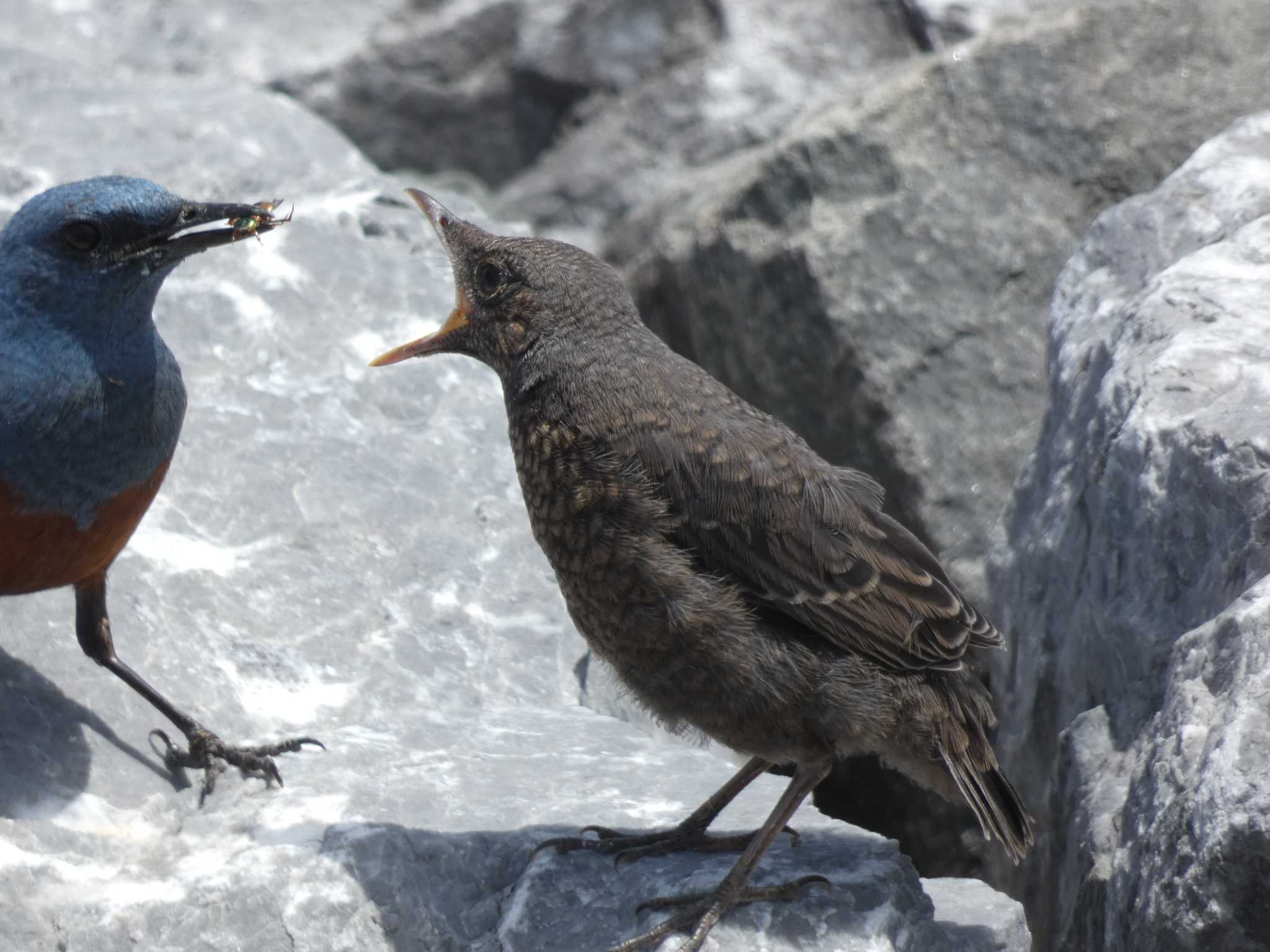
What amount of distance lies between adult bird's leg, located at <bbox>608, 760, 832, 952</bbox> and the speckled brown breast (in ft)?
5.62

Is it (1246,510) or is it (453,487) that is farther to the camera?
(453,487)

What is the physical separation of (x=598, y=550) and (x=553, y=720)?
113 cm

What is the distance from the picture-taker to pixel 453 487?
5.45m

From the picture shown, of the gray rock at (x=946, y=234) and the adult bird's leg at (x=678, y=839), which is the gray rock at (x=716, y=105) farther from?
the adult bird's leg at (x=678, y=839)

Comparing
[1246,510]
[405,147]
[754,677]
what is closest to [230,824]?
[754,677]

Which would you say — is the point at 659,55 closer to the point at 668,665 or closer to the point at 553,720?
the point at 553,720

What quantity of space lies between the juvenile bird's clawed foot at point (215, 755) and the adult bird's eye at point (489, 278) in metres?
1.36

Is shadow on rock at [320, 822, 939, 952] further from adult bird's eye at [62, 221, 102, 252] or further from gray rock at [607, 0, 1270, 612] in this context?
gray rock at [607, 0, 1270, 612]

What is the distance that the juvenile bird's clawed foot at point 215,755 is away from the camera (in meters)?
4.25

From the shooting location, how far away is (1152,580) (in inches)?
157

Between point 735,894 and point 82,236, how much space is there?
2.38 m

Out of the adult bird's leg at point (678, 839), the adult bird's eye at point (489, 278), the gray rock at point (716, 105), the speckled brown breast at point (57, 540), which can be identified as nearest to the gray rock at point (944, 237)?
the gray rock at point (716, 105)

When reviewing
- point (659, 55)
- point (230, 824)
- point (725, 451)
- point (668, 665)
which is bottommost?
point (230, 824)

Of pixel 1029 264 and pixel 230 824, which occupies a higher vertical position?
pixel 1029 264
